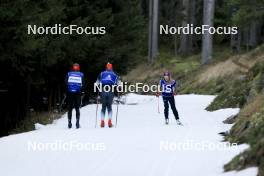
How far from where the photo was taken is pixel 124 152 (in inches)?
477

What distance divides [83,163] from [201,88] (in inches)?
892

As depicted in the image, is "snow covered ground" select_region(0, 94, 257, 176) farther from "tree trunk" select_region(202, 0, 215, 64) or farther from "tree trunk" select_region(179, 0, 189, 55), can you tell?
"tree trunk" select_region(179, 0, 189, 55)

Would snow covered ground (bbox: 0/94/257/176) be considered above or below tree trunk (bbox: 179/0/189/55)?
below

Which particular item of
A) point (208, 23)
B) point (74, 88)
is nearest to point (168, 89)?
point (74, 88)

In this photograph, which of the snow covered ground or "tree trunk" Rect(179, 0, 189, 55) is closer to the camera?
the snow covered ground

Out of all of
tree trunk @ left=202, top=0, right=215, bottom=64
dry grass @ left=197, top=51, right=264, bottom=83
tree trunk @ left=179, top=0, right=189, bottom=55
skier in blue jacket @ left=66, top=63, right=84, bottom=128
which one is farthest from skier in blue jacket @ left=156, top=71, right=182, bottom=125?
tree trunk @ left=179, top=0, right=189, bottom=55

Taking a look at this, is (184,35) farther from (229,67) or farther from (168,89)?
(168,89)

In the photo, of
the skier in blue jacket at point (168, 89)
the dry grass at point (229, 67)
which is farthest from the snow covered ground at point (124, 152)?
the dry grass at point (229, 67)

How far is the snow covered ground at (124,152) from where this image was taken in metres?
10.3

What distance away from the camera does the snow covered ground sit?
33.8 feet

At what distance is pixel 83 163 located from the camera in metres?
11.1

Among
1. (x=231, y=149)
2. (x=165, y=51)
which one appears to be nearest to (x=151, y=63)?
(x=165, y=51)

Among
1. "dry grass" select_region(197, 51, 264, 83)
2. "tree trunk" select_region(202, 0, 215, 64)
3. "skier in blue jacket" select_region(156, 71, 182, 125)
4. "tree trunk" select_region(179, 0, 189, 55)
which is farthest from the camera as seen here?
"tree trunk" select_region(179, 0, 189, 55)

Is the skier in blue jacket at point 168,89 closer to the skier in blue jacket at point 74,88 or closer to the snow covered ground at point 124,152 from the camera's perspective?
the snow covered ground at point 124,152
